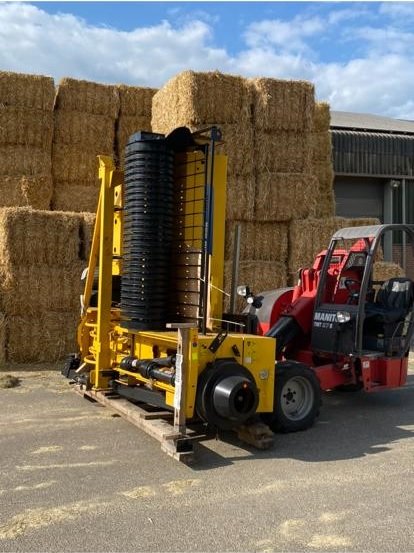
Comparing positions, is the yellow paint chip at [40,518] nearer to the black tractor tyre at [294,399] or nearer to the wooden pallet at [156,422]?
the wooden pallet at [156,422]

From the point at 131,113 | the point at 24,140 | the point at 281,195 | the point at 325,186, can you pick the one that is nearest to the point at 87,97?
the point at 131,113

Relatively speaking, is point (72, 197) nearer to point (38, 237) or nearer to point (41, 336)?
point (38, 237)

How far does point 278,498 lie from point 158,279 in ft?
8.54

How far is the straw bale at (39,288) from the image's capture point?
34.0ft

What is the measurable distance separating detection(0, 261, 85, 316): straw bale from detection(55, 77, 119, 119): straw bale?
337 centimetres

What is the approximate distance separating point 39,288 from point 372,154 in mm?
15462

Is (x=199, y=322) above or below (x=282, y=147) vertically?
below

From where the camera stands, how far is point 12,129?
11.6 meters

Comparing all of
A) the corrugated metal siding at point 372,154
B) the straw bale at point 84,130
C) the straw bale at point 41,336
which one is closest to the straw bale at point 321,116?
the straw bale at point 84,130

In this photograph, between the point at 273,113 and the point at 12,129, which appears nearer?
the point at 273,113

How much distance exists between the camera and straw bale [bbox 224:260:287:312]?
10.9 metres

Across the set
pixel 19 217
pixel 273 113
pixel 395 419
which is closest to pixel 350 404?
pixel 395 419

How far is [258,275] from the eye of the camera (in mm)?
11016

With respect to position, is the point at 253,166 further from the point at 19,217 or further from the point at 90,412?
the point at 90,412
